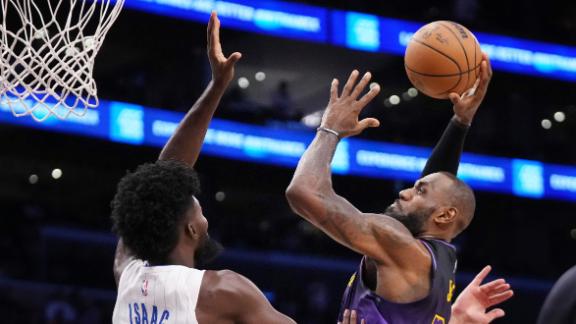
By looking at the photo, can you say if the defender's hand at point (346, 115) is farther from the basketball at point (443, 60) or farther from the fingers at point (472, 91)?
the fingers at point (472, 91)

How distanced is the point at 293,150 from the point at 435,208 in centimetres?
647

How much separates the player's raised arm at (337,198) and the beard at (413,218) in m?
0.26

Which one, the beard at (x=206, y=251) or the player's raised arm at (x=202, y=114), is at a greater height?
the player's raised arm at (x=202, y=114)

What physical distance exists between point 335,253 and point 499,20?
128 inches

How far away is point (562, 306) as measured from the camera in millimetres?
3291

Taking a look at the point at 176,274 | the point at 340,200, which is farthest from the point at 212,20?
the point at 176,274

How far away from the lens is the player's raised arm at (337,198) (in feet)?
10.3

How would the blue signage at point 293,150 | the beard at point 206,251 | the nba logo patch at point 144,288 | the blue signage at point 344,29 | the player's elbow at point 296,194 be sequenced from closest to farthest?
the nba logo patch at point 144,288, the beard at point 206,251, the player's elbow at point 296,194, the blue signage at point 293,150, the blue signage at point 344,29

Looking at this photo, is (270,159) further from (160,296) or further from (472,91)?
(160,296)

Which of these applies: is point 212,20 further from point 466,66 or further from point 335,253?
point 335,253

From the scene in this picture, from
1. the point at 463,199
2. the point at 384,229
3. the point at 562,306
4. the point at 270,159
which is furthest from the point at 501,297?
the point at 270,159

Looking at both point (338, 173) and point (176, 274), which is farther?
point (338, 173)

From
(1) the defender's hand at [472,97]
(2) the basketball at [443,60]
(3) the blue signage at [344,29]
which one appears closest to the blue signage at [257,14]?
(3) the blue signage at [344,29]

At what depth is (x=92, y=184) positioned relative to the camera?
1085cm
